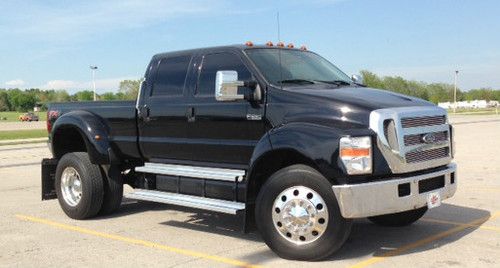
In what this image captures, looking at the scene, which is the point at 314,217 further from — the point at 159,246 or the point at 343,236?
the point at 159,246

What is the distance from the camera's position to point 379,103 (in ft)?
17.6

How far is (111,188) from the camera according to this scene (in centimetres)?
766

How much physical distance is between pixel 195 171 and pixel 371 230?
2.24 meters

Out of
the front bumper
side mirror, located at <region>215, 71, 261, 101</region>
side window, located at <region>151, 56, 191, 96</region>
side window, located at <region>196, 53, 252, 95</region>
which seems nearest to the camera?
the front bumper

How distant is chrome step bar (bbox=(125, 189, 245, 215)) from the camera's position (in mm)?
5792

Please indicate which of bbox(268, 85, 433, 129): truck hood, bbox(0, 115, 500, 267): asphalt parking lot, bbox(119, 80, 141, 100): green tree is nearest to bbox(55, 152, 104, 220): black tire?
bbox(0, 115, 500, 267): asphalt parking lot

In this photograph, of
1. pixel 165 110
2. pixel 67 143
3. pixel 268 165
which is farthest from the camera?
pixel 67 143

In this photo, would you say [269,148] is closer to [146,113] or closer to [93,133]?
[146,113]

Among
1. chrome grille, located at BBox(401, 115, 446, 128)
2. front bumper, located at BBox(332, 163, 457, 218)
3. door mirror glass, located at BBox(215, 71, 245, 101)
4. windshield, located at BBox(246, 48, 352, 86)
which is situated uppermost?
windshield, located at BBox(246, 48, 352, 86)

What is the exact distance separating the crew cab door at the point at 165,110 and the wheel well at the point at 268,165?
1.24 meters

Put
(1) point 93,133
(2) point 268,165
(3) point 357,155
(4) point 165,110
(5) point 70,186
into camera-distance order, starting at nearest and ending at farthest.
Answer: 1. (3) point 357,155
2. (2) point 268,165
3. (4) point 165,110
4. (1) point 93,133
5. (5) point 70,186

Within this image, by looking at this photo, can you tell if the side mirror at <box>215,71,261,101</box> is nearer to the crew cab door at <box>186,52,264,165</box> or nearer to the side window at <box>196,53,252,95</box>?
the crew cab door at <box>186,52,264,165</box>

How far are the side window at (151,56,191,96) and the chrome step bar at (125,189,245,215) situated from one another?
1232 millimetres

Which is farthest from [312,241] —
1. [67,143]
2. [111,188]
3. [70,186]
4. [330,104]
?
[67,143]
